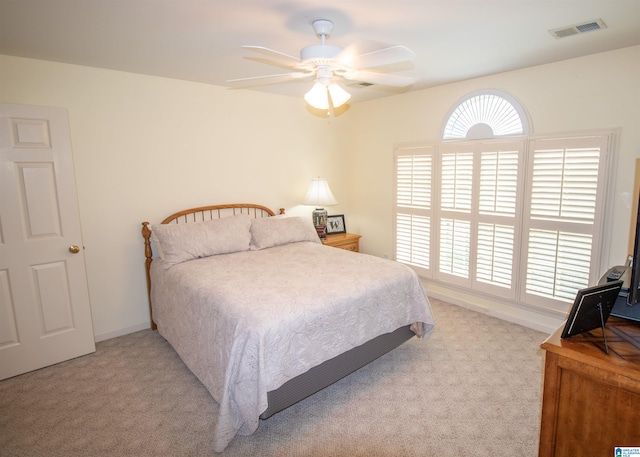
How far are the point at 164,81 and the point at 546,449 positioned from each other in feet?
13.1

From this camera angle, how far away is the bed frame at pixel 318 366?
2211 millimetres

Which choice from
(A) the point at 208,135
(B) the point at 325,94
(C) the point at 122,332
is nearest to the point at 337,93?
(B) the point at 325,94

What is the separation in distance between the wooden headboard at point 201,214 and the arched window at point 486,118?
7.46 feet

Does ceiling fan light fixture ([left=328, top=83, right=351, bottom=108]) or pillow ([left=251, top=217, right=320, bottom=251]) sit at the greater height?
ceiling fan light fixture ([left=328, top=83, right=351, bottom=108])

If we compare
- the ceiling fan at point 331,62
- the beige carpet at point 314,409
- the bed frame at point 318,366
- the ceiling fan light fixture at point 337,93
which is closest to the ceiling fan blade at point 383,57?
the ceiling fan at point 331,62

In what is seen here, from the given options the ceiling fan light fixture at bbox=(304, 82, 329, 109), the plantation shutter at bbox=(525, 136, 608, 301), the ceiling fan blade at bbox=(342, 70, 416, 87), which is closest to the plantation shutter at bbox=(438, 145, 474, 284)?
the plantation shutter at bbox=(525, 136, 608, 301)

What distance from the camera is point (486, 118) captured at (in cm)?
365

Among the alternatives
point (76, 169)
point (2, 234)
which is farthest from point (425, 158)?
point (2, 234)

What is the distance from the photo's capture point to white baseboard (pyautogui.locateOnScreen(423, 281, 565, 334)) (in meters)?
3.39

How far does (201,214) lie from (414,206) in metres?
A: 2.55

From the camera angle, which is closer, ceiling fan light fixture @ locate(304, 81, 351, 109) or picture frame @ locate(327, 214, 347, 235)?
ceiling fan light fixture @ locate(304, 81, 351, 109)

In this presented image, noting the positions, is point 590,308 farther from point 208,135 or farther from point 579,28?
point 208,135

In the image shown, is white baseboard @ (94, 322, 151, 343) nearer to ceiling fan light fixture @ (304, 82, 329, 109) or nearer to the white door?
the white door

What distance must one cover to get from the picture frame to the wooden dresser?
12.1ft
